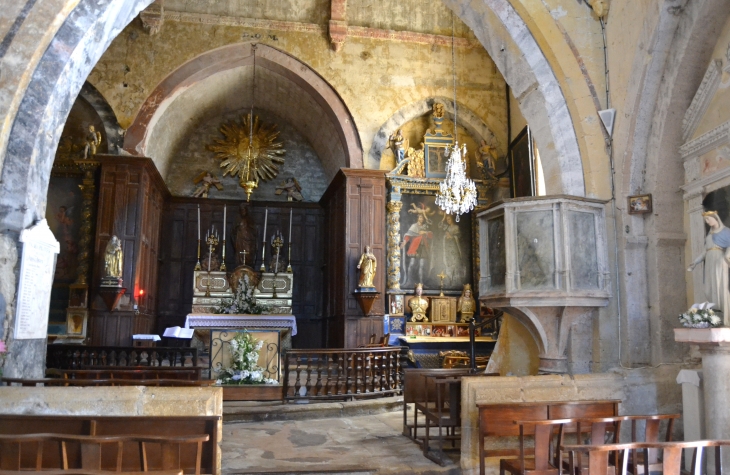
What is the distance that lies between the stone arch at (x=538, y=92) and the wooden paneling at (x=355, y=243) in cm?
586

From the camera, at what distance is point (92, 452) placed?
12.6 ft

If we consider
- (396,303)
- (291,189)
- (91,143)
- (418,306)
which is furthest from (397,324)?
(91,143)

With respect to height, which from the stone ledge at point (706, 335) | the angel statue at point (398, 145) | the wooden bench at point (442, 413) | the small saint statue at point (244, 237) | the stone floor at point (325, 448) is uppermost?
the angel statue at point (398, 145)

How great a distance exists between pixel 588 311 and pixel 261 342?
4.90m

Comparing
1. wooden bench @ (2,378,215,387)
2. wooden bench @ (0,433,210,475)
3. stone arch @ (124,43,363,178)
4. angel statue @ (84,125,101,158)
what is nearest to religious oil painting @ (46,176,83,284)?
angel statue @ (84,125,101,158)

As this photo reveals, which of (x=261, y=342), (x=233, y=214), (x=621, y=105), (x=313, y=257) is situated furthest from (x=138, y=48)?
(x=621, y=105)

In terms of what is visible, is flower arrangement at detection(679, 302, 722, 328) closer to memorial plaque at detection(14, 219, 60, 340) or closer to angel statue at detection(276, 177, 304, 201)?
memorial plaque at detection(14, 219, 60, 340)

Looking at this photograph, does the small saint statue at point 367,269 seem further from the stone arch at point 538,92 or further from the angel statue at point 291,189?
the stone arch at point 538,92

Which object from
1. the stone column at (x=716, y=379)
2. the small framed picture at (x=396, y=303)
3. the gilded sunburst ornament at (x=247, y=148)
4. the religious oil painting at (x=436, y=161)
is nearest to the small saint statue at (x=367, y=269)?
the small framed picture at (x=396, y=303)

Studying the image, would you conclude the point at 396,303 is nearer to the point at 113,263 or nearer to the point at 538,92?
the point at 113,263

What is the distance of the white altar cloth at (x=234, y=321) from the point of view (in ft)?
38.5

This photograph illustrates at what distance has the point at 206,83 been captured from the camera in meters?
14.1

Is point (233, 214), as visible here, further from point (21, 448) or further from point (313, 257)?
point (21, 448)

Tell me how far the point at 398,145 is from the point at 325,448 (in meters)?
8.62
